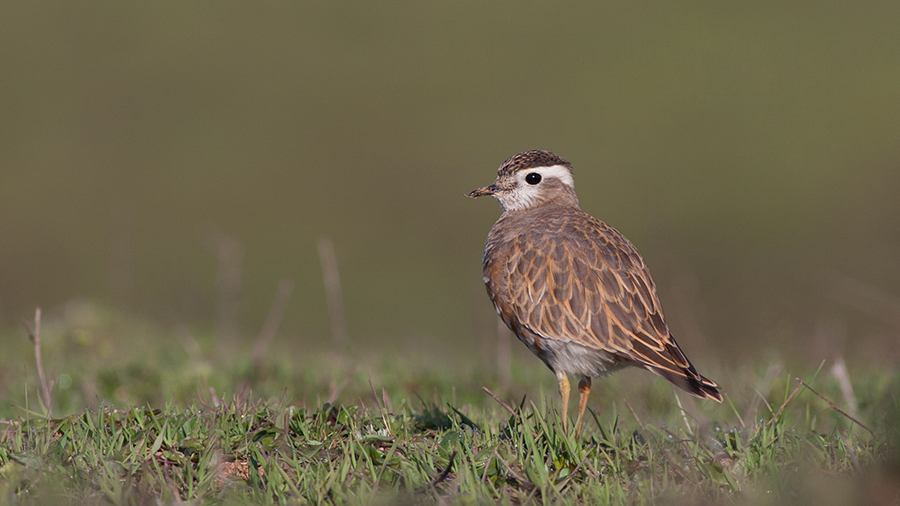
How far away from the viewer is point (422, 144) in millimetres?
25047

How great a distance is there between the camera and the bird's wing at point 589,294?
236 inches

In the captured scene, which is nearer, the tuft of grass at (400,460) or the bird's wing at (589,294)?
the tuft of grass at (400,460)

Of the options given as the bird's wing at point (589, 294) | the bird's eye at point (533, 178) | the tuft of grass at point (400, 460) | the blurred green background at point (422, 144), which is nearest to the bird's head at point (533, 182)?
the bird's eye at point (533, 178)

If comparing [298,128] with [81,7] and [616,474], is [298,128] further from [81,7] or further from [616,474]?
[616,474]

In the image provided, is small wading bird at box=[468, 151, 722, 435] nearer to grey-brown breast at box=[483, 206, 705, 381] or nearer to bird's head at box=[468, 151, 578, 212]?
grey-brown breast at box=[483, 206, 705, 381]

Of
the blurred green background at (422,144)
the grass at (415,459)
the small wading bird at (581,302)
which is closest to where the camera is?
the grass at (415,459)

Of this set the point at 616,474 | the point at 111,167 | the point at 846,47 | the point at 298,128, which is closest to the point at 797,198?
the point at 846,47

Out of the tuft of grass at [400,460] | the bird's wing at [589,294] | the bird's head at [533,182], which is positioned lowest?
the tuft of grass at [400,460]

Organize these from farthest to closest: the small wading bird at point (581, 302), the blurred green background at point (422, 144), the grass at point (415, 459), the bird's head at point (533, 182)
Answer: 1. the blurred green background at point (422, 144)
2. the bird's head at point (533, 182)
3. the small wading bird at point (581, 302)
4. the grass at point (415, 459)

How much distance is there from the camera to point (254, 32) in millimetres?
29531

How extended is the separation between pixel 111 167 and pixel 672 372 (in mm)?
20965

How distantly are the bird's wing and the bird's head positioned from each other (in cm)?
87

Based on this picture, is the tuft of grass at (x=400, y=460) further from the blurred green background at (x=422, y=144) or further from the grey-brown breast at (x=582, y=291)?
the blurred green background at (x=422, y=144)

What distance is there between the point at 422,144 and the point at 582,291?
19.2 meters
